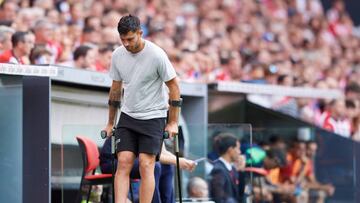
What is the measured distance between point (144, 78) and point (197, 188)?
382 cm

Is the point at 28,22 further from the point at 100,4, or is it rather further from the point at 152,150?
the point at 152,150

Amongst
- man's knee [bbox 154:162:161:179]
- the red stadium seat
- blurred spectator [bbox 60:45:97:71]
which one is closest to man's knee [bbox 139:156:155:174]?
man's knee [bbox 154:162:161:179]

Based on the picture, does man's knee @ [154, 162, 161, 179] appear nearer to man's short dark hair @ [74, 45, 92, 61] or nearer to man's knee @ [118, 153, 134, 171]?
man's knee @ [118, 153, 134, 171]

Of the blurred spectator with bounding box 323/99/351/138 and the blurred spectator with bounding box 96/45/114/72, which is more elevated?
the blurred spectator with bounding box 96/45/114/72

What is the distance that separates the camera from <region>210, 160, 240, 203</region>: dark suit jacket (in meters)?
13.4

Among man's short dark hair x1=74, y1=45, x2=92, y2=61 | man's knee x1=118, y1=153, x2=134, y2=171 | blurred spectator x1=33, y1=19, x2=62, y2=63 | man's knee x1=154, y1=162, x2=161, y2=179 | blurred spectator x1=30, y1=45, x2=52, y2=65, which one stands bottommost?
man's knee x1=154, y1=162, x2=161, y2=179

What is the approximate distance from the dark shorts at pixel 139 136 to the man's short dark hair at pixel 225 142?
3.15 m

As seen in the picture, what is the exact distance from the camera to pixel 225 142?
13820 mm

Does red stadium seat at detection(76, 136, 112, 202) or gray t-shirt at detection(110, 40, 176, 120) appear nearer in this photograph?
gray t-shirt at detection(110, 40, 176, 120)

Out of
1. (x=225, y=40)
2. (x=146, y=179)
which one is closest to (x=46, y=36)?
(x=146, y=179)

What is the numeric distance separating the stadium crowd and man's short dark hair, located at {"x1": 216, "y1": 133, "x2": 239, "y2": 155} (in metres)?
1.79

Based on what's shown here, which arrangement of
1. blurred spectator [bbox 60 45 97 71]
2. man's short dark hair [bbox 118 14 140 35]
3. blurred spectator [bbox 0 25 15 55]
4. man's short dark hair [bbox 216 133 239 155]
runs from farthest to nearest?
blurred spectator [bbox 60 45 97 71]
man's short dark hair [bbox 216 133 239 155]
blurred spectator [bbox 0 25 15 55]
man's short dark hair [bbox 118 14 140 35]

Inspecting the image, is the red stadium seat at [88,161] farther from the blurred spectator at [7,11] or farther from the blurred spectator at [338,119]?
the blurred spectator at [338,119]

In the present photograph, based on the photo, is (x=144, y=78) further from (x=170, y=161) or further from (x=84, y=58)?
(x=84, y=58)
